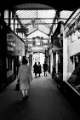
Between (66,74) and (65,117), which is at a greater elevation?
(66,74)

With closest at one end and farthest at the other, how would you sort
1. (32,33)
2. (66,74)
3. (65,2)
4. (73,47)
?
(65,2)
(73,47)
(66,74)
(32,33)

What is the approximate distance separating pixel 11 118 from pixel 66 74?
6558mm

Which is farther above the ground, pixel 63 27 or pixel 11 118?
pixel 63 27

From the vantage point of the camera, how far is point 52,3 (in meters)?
7.71

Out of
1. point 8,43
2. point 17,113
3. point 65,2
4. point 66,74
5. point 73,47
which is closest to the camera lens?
point 17,113

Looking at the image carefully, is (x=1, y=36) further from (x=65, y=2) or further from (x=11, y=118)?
(x=11, y=118)

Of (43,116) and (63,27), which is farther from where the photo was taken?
(63,27)

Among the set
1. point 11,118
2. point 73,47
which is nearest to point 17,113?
point 11,118

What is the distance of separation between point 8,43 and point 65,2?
7.97 m

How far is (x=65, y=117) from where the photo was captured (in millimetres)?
6531

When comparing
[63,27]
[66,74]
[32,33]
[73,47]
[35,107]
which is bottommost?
[35,107]

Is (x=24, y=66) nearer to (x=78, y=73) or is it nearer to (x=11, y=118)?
(x=78, y=73)

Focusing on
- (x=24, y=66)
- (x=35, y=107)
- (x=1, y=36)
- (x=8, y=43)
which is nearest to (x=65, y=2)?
(x=24, y=66)

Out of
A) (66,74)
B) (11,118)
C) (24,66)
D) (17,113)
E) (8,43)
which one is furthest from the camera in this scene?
(8,43)
